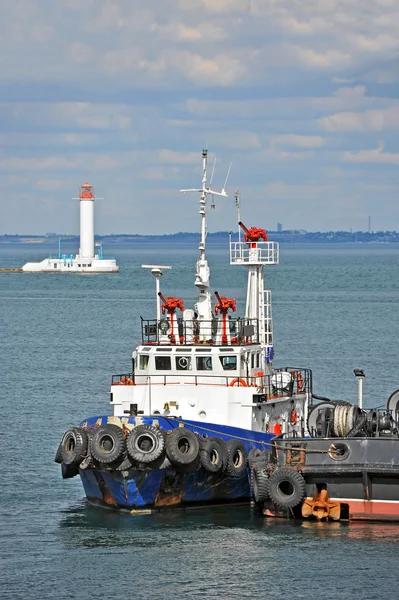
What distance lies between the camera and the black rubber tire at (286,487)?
35781 mm

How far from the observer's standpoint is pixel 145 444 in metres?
35.4

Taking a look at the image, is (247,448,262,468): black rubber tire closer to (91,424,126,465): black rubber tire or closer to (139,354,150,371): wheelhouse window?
(91,424,126,465): black rubber tire

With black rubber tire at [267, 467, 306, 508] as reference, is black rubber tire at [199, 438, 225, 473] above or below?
above

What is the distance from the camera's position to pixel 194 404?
39000 millimetres


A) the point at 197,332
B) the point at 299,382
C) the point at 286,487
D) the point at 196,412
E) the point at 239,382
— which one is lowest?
the point at 286,487

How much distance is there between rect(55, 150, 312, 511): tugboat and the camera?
117 ft

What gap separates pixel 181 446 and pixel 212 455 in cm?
107

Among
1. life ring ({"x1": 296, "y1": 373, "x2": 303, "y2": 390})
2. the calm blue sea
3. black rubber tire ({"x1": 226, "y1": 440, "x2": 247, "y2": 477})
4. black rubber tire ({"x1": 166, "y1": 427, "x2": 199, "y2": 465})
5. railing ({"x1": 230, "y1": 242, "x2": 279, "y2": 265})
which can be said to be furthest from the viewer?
railing ({"x1": 230, "y1": 242, "x2": 279, "y2": 265})

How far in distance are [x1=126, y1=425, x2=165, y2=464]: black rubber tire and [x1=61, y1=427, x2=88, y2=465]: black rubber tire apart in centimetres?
140

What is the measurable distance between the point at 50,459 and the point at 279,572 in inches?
564

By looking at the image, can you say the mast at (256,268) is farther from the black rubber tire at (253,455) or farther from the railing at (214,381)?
the black rubber tire at (253,455)

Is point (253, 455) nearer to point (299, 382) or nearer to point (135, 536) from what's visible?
point (135, 536)

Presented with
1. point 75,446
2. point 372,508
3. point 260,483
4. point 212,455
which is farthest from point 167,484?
point 372,508

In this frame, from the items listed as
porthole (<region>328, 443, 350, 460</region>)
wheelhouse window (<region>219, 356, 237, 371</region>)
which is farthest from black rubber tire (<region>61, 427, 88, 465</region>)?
porthole (<region>328, 443, 350, 460</region>)
